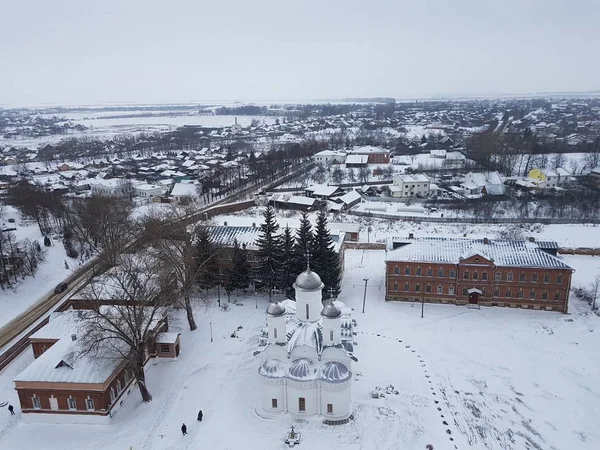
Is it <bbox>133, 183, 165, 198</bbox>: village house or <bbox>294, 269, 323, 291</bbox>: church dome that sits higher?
<bbox>294, 269, 323, 291</bbox>: church dome

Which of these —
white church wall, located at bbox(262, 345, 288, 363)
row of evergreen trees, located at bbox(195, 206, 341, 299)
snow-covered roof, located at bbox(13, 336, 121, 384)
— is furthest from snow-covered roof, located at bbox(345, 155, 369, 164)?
snow-covered roof, located at bbox(13, 336, 121, 384)

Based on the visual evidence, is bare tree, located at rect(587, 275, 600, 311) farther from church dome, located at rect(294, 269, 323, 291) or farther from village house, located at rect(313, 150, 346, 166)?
village house, located at rect(313, 150, 346, 166)

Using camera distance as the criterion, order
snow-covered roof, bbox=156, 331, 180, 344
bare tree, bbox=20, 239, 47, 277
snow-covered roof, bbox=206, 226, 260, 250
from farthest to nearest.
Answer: bare tree, bbox=20, 239, 47, 277
snow-covered roof, bbox=206, 226, 260, 250
snow-covered roof, bbox=156, 331, 180, 344

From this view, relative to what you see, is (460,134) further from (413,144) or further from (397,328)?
(397,328)

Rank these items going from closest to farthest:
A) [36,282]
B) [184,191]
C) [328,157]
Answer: [36,282], [184,191], [328,157]

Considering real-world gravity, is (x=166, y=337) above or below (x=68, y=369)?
below

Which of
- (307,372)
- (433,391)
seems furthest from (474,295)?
(307,372)

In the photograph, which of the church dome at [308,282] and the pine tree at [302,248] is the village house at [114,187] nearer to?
the pine tree at [302,248]

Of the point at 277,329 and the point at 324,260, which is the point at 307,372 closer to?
the point at 277,329
